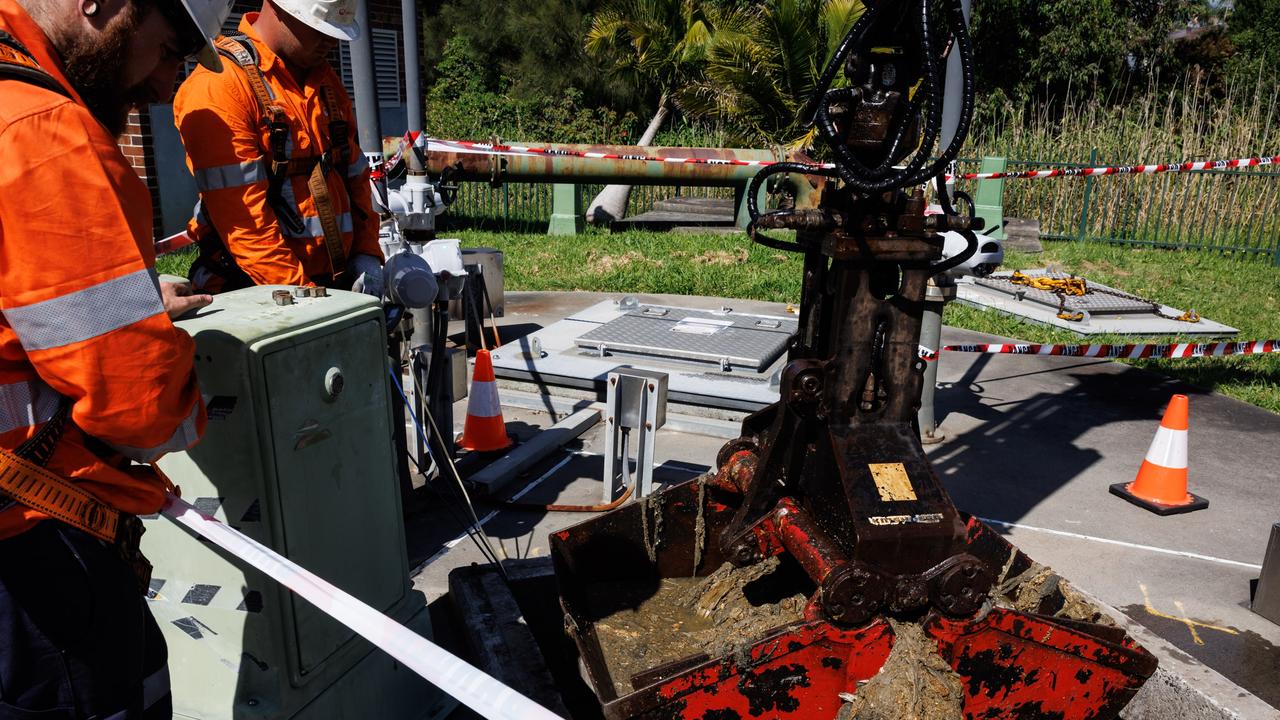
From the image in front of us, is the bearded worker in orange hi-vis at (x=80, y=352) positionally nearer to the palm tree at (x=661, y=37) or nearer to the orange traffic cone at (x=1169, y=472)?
the orange traffic cone at (x=1169, y=472)

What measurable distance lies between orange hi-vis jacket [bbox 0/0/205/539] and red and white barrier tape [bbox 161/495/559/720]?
386 mm

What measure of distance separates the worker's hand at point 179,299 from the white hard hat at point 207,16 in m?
0.58

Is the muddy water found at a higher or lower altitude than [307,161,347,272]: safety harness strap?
lower

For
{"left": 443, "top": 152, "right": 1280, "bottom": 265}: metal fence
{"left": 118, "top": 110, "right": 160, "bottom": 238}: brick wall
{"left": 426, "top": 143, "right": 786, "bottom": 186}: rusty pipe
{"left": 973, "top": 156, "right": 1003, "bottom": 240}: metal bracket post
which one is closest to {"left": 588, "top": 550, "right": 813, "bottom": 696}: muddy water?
{"left": 426, "top": 143, "right": 786, "bottom": 186}: rusty pipe

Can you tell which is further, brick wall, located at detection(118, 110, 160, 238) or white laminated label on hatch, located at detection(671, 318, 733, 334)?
brick wall, located at detection(118, 110, 160, 238)

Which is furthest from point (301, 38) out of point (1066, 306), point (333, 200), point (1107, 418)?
point (1066, 306)

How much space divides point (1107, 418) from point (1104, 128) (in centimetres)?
1060

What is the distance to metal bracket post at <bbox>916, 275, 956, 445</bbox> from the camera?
489 cm

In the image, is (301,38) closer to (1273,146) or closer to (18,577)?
(18,577)

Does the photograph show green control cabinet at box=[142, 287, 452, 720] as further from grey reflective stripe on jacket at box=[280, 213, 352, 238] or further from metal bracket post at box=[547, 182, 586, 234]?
metal bracket post at box=[547, 182, 586, 234]

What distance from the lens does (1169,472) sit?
4.79 meters

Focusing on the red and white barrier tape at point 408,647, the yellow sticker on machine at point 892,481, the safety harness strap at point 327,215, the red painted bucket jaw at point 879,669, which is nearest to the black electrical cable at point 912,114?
the yellow sticker on machine at point 892,481

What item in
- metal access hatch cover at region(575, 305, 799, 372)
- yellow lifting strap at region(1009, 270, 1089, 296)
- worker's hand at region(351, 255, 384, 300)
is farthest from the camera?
yellow lifting strap at region(1009, 270, 1089, 296)

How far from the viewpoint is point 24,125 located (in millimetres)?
1504
